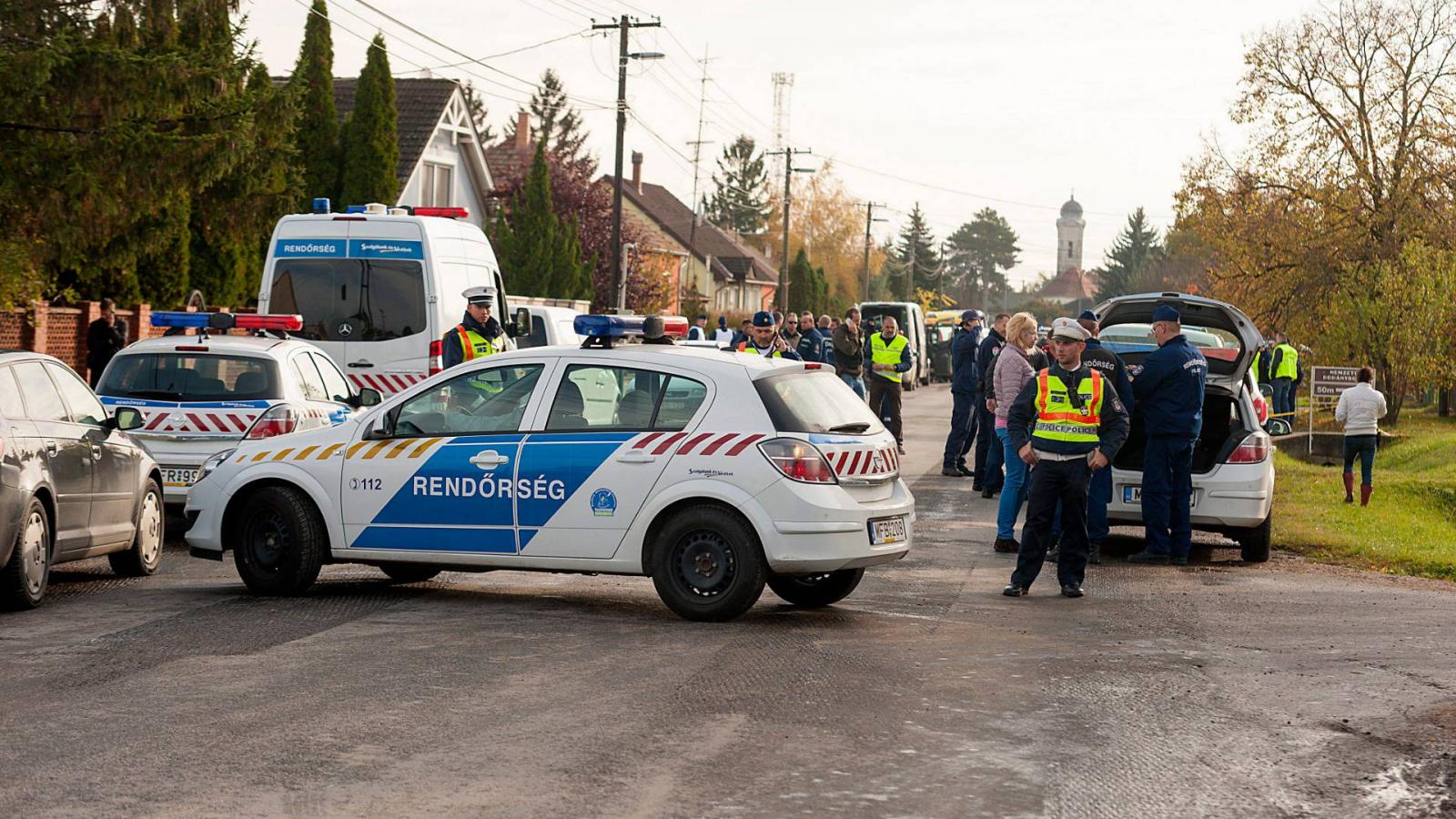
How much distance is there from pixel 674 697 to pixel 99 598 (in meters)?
4.78

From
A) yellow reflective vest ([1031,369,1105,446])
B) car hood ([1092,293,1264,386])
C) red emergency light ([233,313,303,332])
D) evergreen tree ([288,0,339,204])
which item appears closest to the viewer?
yellow reflective vest ([1031,369,1105,446])

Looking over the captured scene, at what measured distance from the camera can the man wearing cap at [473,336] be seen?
15359mm

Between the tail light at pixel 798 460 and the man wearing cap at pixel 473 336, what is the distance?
631 centimetres

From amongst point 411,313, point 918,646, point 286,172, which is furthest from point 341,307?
point 918,646

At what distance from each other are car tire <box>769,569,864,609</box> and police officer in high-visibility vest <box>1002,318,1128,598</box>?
1279 mm

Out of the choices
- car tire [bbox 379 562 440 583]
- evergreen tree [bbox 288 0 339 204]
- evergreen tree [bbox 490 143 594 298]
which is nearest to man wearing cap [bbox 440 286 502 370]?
car tire [bbox 379 562 440 583]

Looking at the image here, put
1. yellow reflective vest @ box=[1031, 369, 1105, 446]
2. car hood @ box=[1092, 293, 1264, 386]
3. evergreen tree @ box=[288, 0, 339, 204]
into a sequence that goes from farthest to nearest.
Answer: evergreen tree @ box=[288, 0, 339, 204]
car hood @ box=[1092, 293, 1264, 386]
yellow reflective vest @ box=[1031, 369, 1105, 446]

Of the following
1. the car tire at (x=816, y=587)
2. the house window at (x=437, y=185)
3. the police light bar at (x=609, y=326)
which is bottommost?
the car tire at (x=816, y=587)

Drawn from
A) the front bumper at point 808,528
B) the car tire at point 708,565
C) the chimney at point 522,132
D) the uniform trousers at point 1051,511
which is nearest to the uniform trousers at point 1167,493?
the uniform trousers at point 1051,511

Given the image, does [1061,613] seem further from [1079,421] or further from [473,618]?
[473,618]

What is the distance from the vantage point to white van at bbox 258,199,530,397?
1742 centimetres

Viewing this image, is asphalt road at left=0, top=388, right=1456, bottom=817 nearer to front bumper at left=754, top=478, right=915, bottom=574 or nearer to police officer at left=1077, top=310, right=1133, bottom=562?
front bumper at left=754, top=478, right=915, bottom=574

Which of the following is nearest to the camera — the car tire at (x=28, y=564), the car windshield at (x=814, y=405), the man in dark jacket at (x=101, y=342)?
the car windshield at (x=814, y=405)

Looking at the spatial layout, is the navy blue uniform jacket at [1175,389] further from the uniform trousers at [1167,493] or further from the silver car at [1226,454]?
the silver car at [1226,454]
